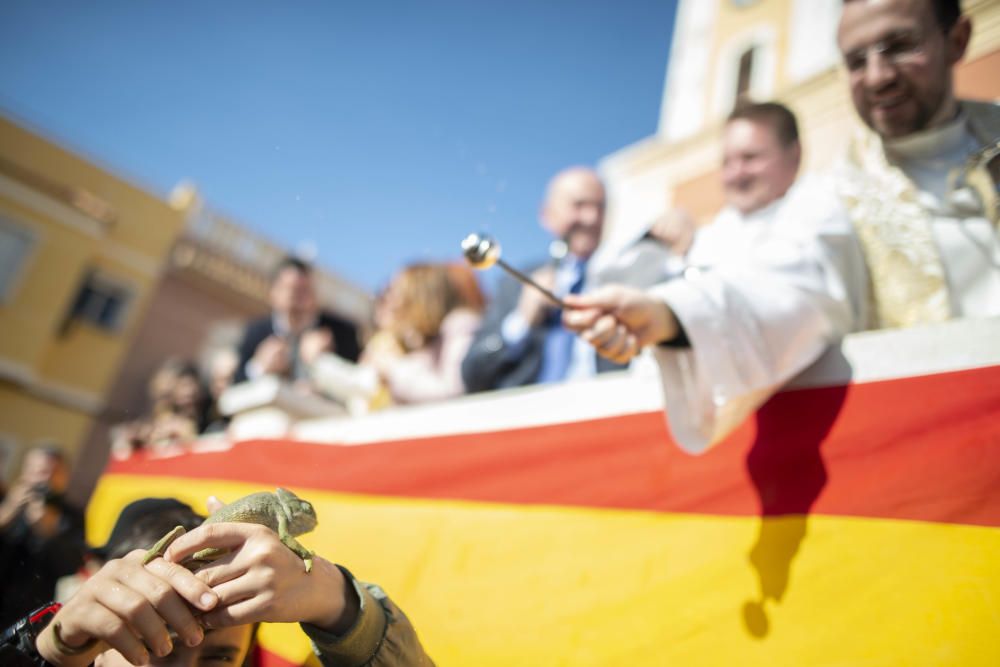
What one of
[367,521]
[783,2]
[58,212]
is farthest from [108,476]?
[58,212]

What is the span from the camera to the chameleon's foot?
71 cm

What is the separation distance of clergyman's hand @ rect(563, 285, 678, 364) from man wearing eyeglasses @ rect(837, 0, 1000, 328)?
2.09 ft

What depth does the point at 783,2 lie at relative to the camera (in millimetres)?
7258

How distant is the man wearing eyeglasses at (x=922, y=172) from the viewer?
4.86 feet

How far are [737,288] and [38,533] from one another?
282 cm

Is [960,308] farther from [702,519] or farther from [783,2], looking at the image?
[783,2]

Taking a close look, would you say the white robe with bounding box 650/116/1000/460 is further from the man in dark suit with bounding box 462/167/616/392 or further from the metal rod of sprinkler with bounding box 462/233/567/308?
the man in dark suit with bounding box 462/167/616/392

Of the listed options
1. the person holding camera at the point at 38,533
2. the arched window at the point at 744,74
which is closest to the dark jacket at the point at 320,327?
the person holding camera at the point at 38,533

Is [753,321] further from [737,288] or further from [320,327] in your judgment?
[320,327]

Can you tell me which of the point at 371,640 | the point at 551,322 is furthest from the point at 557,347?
the point at 371,640

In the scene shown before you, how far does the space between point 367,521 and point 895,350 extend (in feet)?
4.27

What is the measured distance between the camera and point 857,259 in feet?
5.11

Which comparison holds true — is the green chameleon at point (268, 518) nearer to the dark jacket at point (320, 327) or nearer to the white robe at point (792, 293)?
the white robe at point (792, 293)

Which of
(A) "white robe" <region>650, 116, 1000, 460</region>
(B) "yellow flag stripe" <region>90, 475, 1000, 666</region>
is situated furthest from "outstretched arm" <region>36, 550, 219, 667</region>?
(A) "white robe" <region>650, 116, 1000, 460</region>
